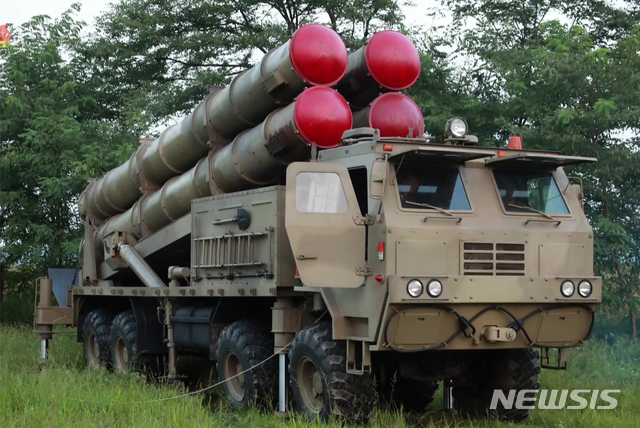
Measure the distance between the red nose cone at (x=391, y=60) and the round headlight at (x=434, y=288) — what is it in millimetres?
2800

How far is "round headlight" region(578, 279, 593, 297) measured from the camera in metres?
8.44

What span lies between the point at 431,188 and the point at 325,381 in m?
1.96

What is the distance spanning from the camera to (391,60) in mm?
9812

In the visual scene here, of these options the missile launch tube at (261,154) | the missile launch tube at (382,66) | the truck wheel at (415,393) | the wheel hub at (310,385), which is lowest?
the truck wheel at (415,393)

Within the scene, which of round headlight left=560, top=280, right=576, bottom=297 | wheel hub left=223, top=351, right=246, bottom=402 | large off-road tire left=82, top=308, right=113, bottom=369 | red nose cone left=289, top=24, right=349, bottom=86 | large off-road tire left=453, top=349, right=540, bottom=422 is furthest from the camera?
large off-road tire left=82, top=308, right=113, bottom=369

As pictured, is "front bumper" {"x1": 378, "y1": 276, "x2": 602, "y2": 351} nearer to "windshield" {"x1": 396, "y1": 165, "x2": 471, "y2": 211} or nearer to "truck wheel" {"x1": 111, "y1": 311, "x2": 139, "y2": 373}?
"windshield" {"x1": 396, "y1": 165, "x2": 471, "y2": 211}

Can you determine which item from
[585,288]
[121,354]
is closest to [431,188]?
[585,288]

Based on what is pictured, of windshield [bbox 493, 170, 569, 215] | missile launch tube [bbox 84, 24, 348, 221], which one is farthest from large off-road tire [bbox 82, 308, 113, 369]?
windshield [bbox 493, 170, 569, 215]

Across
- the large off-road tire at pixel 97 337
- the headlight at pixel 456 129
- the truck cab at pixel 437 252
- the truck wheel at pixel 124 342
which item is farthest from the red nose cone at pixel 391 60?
the large off-road tire at pixel 97 337

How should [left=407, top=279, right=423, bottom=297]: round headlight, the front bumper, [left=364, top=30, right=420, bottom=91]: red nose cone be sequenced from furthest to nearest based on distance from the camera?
A: [left=364, top=30, right=420, bottom=91]: red nose cone → the front bumper → [left=407, top=279, right=423, bottom=297]: round headlight

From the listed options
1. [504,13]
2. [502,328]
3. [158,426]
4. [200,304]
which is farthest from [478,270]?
[504,13]

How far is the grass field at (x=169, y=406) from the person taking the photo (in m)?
8.19

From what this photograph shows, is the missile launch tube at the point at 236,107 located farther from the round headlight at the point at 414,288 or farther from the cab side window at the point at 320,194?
the round headlight at the point at 414,288

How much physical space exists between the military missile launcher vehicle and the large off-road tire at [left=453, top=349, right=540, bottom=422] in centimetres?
2
